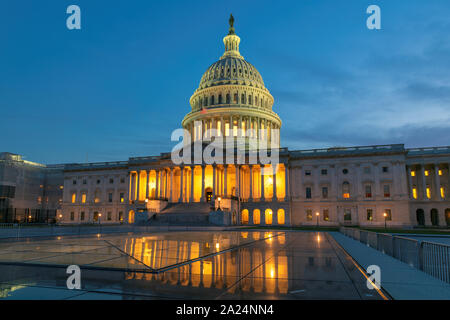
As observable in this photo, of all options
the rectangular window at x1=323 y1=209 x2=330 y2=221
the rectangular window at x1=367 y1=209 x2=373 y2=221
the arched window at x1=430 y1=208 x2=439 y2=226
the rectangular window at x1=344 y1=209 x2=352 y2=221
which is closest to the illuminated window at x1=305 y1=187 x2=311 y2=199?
the rectangular window at x1=323 y1=209 x2=330 y2=221

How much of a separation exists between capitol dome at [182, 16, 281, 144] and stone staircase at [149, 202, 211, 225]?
2865cm

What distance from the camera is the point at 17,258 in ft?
38.0

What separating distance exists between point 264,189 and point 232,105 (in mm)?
30191

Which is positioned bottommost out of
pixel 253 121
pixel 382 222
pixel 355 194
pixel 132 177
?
pixel 382 222

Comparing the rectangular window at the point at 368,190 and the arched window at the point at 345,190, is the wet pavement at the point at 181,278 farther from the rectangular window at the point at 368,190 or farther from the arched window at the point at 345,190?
the rectangular window at the point at 368,190

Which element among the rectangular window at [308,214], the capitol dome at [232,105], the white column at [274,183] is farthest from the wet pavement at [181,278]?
the capitol dome at [232,105]

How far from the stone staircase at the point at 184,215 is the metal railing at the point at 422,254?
132 feet

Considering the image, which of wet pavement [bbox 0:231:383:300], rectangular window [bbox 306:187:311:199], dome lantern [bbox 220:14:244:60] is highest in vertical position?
dome lantern [bbox 220:14:244:60]

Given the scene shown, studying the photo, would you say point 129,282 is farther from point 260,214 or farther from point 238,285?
point 260,214

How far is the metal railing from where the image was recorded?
395 inches

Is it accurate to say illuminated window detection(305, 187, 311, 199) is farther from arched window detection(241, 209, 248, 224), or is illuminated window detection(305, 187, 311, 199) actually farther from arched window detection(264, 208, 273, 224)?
arched window detection(241, 209, 248, 224)

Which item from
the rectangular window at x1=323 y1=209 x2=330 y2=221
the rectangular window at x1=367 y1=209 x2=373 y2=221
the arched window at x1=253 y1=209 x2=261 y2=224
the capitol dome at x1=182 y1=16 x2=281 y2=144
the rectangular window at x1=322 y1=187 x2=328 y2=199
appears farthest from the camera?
the capitol dome at x1=182 y1=16 x2=281 y2=144
